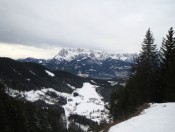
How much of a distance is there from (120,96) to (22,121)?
24190 mm

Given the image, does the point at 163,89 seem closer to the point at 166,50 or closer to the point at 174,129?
the point at 166,50

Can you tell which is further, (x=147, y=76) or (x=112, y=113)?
(x=112, y=113)

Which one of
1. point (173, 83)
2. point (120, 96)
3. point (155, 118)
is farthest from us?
point (120, 96)

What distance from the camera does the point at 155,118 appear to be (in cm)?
2034

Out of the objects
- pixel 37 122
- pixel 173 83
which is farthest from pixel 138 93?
pixel 37 122

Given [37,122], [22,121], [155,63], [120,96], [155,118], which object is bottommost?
[37,122]

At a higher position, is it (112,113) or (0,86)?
(0,86)

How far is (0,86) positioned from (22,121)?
10.1 m

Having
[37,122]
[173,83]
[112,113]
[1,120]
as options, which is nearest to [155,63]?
[173,83]

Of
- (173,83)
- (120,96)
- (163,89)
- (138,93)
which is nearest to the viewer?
(173,83)

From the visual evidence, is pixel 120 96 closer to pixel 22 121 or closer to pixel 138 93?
pixel 138 93

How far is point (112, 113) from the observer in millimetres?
64688

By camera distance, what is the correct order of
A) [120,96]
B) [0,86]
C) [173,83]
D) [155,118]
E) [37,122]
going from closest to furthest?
[155,118], [173,83], [120,96], [0,86], [37,122]

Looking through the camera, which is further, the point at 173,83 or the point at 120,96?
the point at 120,96
